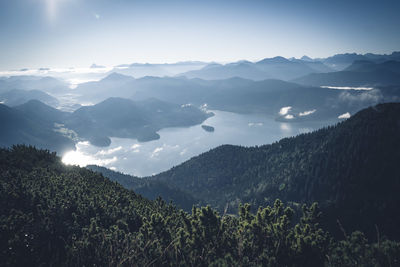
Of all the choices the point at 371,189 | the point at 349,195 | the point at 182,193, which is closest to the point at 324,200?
the point at 349,195

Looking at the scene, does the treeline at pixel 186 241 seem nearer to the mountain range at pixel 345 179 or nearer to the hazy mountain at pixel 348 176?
the mountain range at pixel 345 179

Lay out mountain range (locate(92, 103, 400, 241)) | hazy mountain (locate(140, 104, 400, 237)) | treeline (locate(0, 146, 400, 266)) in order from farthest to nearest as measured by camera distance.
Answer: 1. hazy mountain (locate(140, 104, 400, 237))
2. mountain range (locate(92, 103, 400, 241))
3. treeline (locate(0, 146, 400, 266))

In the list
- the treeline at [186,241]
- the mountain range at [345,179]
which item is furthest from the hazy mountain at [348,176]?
the treeline at [186,241]

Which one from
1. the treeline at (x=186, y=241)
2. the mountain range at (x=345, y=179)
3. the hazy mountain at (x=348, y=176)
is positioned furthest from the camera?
the hazy mountain at (x=348, y=176)

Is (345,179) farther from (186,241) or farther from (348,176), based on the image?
(186,241)

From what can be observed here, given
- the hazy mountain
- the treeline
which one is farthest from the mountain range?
the treeline

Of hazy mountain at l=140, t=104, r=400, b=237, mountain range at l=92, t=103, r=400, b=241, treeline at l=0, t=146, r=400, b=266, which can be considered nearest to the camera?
treeline at l=0, t=146, r=400, b=266

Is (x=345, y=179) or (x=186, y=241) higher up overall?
(x=186, y=241)

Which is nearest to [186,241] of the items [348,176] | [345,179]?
[345,179]

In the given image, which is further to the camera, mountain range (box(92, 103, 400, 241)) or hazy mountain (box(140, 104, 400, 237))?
hazy mountain (box(140, 104, 400, 237))

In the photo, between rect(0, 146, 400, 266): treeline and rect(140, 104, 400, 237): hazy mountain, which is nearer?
rect(0, 146, 400, 266): treeline

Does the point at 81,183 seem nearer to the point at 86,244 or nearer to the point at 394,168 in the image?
the point at 86,244

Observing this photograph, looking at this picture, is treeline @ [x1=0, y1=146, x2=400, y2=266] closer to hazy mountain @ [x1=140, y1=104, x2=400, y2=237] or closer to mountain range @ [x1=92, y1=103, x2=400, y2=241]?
mountain range @ [x1=92, y1=103, x2=400, y2=241]
